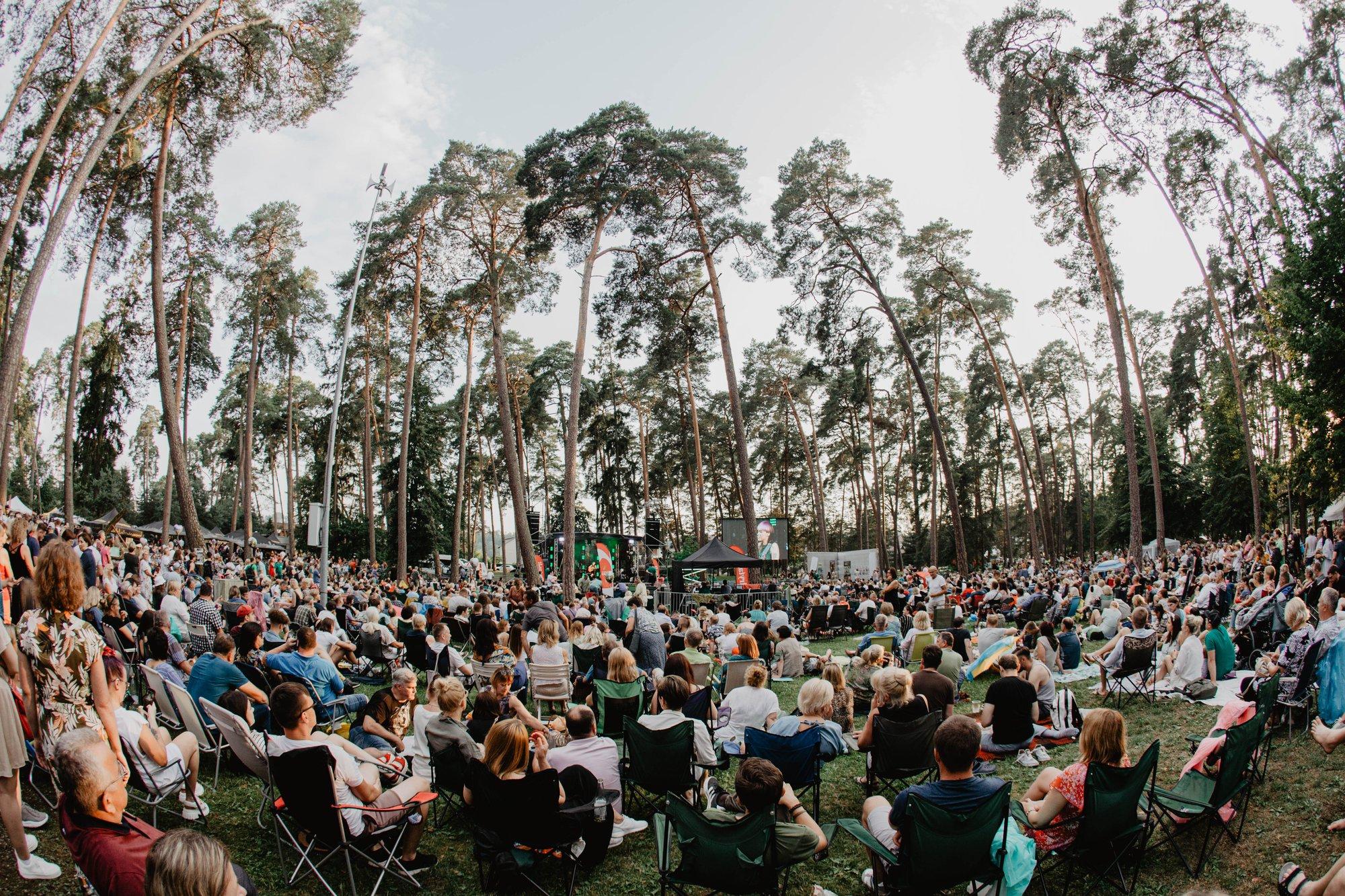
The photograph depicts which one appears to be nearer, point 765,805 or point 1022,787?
point 765,805

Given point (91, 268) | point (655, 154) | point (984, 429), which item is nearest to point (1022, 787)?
point (655, 154)

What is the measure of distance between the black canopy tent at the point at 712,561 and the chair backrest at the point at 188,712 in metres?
11.7

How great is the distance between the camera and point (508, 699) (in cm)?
518

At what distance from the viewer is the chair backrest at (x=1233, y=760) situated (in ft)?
12.6

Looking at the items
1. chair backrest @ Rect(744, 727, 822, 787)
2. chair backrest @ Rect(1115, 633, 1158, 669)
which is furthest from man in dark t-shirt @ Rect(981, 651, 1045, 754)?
chair backrest @ Rect(1115, 633, 1158, 669)

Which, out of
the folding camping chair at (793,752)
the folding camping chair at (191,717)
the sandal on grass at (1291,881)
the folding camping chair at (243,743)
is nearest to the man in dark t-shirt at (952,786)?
the folding camping chair at (793,752)

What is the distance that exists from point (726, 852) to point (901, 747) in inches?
78.3

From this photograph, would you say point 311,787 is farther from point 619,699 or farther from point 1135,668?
point 1135,668

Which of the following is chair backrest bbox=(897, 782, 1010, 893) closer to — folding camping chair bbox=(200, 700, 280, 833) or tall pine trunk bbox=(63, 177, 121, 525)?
folding camping chair bbox=(200, 700, 280, 833)

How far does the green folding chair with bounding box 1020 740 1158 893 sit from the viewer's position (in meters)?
3.42

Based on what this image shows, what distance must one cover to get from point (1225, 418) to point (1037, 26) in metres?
18.9

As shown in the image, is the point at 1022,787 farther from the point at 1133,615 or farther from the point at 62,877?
the point at 62,877

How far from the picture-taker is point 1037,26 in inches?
623

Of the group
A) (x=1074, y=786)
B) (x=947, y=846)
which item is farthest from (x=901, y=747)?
(x=947, y=846)
